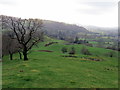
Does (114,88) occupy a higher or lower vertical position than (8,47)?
lower

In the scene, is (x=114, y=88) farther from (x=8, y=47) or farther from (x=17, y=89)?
(x=8, y=47)

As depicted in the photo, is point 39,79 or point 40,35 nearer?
point 39,79

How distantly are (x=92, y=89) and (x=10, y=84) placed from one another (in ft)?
32.3

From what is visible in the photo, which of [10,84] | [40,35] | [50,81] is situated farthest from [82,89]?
[40,35]

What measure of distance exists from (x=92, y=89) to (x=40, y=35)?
81.7 feet

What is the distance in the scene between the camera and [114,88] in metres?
18.2

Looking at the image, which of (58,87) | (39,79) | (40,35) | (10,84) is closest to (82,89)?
(58,87)

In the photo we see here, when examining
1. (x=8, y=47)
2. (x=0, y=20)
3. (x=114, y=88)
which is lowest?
(x=114, y=88)

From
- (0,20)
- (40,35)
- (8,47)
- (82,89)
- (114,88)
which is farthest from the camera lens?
(8,47)

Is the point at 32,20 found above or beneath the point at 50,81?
above

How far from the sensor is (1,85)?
1648cm

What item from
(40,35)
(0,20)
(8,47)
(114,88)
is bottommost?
(114,88)

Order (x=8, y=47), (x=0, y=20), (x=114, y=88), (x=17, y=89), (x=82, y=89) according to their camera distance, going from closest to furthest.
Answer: (x=17, y=89) < (x=82, y=89) < (x=114, y=88) < (x=0, y=20) < (x=8, y=47)

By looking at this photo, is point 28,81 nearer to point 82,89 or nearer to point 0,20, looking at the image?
point 82,89
